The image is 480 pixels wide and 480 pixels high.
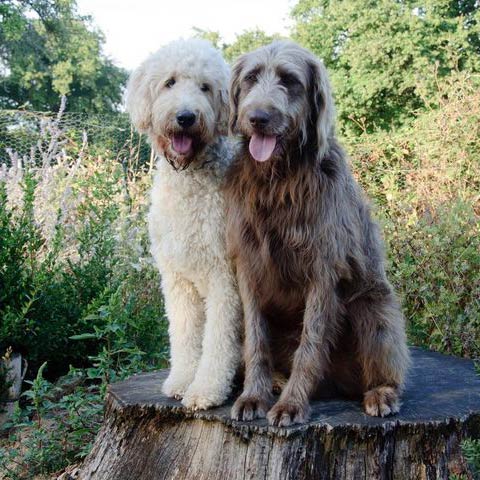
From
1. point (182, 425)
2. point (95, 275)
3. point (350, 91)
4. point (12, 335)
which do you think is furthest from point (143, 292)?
point (350, 91)

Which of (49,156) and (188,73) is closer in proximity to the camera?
(188,73)

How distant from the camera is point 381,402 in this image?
9.84 ft

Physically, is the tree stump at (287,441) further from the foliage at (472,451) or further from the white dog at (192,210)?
the white dog at (192,210)

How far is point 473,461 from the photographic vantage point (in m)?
2.72

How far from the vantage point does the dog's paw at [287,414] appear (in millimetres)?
2803

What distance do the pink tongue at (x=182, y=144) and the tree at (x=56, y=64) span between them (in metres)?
26.6

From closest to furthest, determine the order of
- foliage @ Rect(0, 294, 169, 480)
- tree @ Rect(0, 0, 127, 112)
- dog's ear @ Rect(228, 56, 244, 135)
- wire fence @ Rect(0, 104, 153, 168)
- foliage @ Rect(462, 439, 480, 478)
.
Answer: foliage @ Rect(462, 439, 480, 478)
dog's ear @ Rect(228, 56, 244, 135)
foliage @ Rect(0, 294, 169, 480)
wire fence @ Rect(0, 104, 153, 168)
tree @ Rect(0, 0, 127, 112)

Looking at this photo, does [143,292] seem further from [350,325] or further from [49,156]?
[350,325]

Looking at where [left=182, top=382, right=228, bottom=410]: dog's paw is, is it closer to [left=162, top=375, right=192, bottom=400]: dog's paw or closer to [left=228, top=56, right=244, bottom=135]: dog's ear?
[left=162, top=375, right=192, bottom=400]: dog's paw

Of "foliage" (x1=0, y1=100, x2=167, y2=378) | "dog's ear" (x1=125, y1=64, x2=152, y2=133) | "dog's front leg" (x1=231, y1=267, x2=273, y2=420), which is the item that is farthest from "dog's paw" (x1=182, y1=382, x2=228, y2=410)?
"dog's ear" (x1=125, y1=64, x2=152, y2=133)

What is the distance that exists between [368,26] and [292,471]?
54.4ft

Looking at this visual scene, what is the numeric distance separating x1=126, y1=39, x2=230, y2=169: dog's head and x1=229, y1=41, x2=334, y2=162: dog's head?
208 millimetres

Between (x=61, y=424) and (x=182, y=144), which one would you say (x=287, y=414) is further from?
(x=61, y=424)

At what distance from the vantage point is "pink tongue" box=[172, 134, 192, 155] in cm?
325
